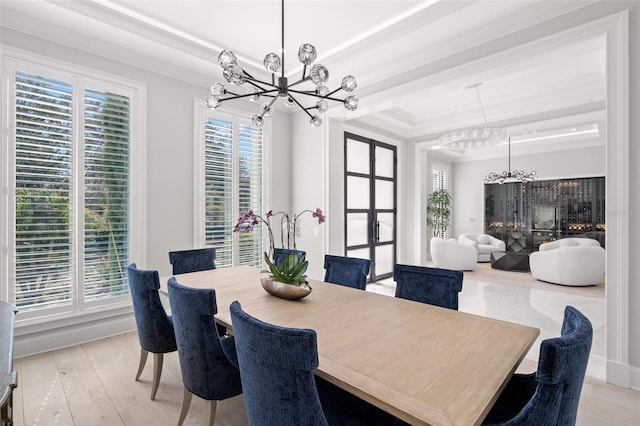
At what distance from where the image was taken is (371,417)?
131cm

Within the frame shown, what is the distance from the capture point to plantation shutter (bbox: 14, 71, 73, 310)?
285 centimetres

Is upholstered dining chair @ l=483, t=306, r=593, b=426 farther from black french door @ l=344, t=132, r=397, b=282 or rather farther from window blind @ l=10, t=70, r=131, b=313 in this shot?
black french door @ l=344, t=132, r=397, b=282

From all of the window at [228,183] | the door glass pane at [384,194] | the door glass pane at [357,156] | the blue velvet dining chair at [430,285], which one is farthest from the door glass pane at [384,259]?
the blue velvet dining chair at [430,285]

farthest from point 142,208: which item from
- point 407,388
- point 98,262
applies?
point 407,388

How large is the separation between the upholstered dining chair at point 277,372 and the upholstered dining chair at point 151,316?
1.19 m

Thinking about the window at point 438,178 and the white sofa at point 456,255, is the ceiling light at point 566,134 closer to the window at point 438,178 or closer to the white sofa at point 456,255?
the window at point 438,178

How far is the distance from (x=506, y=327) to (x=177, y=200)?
11.5 ft

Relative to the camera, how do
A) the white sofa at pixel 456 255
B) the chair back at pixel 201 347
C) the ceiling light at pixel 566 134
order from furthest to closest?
the white sofa at pixel 456 255 → the ceiling light at pixel 566 134 → the chair back at pixel 201 347

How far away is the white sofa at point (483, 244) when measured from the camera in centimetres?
806

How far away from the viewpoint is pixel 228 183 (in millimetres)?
4250

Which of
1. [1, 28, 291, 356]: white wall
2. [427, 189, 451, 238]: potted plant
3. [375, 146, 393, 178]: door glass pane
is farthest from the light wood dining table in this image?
[427, 189, 451, 238]: potted plant

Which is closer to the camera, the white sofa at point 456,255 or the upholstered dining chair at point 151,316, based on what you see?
the upholstered dining chair at point 151,316

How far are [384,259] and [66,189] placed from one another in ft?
16.2

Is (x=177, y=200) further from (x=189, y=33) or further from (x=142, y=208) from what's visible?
(x=189, y=33)
